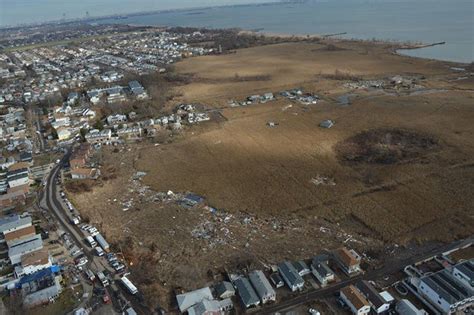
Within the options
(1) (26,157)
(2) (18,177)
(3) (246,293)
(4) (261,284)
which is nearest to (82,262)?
(3) (246,293)

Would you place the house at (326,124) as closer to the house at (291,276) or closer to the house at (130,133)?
the house at (130,133)

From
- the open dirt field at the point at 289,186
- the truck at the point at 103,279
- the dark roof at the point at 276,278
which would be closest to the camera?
the dark roof at the point at 276,278

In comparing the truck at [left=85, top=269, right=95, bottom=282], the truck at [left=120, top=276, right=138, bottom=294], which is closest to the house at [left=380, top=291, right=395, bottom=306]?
→ the truck at [left=120, top=276, right=138, bottom=294]

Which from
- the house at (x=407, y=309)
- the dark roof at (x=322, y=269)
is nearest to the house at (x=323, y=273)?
the dark roof at (x=322, y=269)

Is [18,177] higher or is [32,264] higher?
[18,177]

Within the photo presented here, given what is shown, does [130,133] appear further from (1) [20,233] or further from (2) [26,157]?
(1) [20,233]
